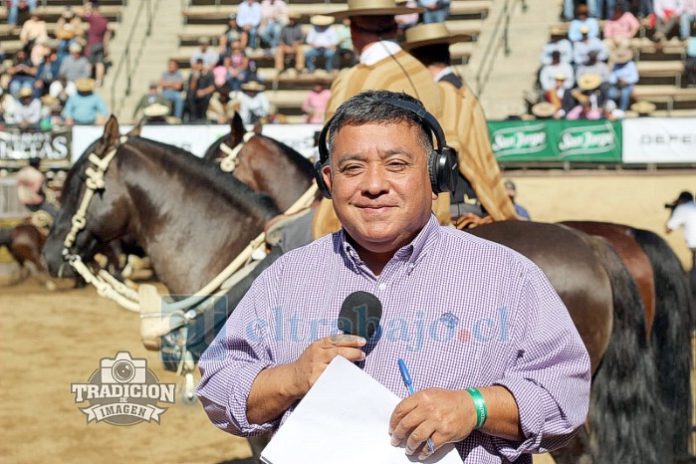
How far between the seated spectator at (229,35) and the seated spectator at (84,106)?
3.08m

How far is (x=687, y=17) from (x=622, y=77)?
2366 millimetres

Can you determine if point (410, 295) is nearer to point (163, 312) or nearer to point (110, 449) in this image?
point (163, 312)

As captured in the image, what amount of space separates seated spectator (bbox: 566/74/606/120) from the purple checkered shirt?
15.7 m

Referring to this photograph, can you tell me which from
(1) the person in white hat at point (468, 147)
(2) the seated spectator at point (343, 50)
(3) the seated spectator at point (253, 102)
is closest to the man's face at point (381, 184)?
(1) the person in white hat at point (468, 147)

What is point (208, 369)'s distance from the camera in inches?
89.7

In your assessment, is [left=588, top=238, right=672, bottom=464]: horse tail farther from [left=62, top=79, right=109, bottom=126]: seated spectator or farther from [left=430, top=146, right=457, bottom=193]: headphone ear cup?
[left=62, top=79, right=109, bottom=126]: seated spectator

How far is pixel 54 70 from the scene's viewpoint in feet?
69.7

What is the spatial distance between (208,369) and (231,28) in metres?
20.2

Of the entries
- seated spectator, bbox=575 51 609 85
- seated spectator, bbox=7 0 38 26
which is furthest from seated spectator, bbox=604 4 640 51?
seated spectator, bbox=7 0 38 26

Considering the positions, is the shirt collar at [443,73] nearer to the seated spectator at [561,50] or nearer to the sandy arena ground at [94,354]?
the sandy arena ground at [94,354]

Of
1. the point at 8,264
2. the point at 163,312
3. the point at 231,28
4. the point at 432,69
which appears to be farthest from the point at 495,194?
the point at 231,28

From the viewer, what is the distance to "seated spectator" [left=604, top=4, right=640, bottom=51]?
19.5 meters

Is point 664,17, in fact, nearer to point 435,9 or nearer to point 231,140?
point 435,9

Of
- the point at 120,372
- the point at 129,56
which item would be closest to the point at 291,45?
the point at 129,56
